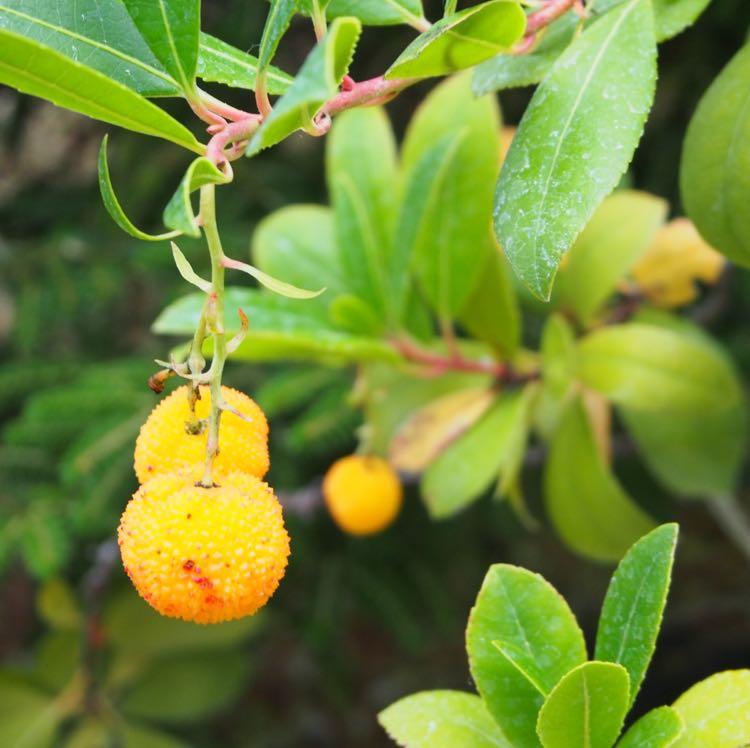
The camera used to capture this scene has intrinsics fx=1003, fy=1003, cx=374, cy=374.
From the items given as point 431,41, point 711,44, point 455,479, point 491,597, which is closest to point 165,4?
point 431,41

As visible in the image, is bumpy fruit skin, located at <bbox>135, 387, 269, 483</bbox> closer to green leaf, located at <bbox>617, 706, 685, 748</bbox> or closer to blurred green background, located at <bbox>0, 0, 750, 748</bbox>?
green leaf, located at <bbox>617, 706, 685, 748</bbox>

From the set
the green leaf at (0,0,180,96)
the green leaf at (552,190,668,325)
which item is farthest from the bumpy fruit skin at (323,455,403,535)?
the green leaf at (0,0,180,96)

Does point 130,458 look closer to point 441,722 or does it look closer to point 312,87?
point 441,722

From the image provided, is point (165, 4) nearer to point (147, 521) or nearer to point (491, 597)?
point (147, 521)

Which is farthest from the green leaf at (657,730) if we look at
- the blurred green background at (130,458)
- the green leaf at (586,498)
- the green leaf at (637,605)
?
the blurred green background at (130,458)

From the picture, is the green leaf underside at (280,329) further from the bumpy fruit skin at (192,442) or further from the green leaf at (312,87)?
the green leaf at (312,87)
